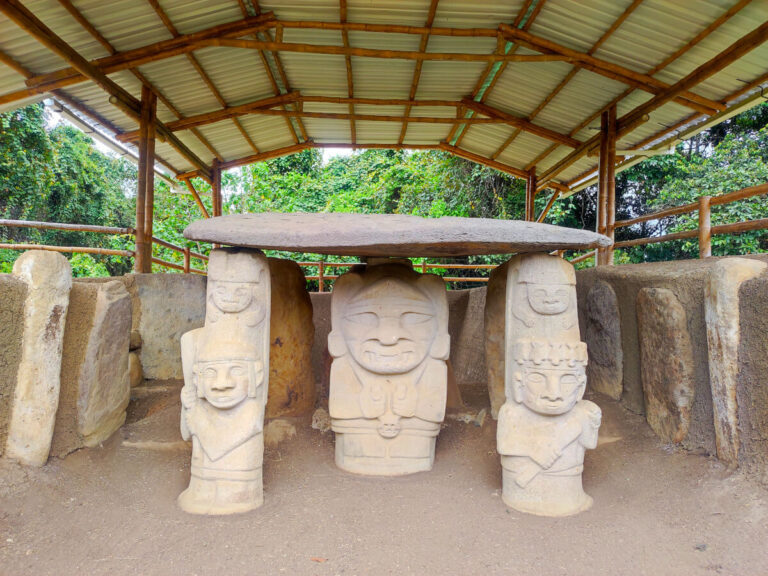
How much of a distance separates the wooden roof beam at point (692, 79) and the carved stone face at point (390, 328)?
4.12 metres

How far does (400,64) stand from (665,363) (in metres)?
5.27

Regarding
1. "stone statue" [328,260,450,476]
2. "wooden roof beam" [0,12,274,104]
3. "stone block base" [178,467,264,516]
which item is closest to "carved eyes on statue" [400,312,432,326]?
"stone statue" [328,260,450,476]

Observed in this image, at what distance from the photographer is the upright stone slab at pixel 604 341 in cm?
478

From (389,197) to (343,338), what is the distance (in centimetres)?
1034

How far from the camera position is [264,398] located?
363 cm

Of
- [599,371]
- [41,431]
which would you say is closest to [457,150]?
[599,371]

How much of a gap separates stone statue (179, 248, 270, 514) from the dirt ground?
17 centimetres

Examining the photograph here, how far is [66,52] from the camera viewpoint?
5258mm

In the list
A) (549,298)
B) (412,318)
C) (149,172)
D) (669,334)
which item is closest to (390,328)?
(412,318)

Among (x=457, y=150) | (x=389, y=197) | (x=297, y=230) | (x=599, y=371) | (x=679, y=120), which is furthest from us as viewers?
(x=389, y=197)

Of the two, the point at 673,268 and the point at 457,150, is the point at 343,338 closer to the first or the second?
the point at 673,268

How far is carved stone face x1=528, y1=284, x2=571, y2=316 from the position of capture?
3613 mm

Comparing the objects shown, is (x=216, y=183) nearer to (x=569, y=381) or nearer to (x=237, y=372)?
(x=237, y=372)

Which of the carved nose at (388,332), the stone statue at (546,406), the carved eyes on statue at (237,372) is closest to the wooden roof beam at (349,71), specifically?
the carved nose at (388,332)
